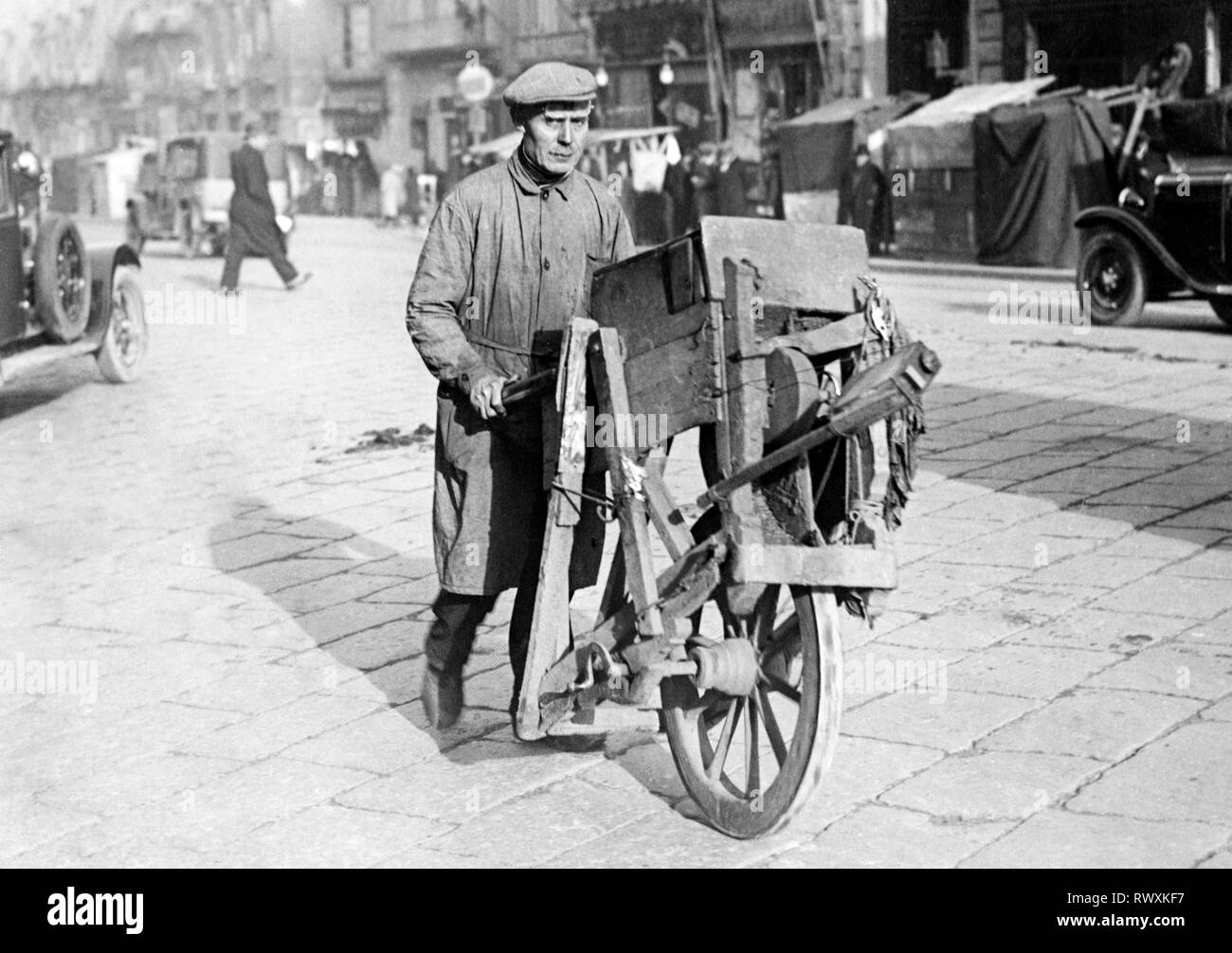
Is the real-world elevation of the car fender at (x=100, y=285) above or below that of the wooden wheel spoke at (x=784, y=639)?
above

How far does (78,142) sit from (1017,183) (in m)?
58.4

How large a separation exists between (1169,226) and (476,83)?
105 feet

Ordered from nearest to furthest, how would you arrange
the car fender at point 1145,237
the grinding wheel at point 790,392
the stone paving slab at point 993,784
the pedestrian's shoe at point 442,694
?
the grinding wheel at point 790,392 < the stone paving slab at point 993,784 < the pedestrian's shoe at point 442,694 < the car fender at point 1145,237

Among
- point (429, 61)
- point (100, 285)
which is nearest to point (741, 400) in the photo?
point (100, 285)

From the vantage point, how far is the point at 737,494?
13.0 feet

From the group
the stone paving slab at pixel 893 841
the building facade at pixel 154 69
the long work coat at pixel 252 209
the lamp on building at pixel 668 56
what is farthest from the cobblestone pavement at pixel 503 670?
the building facade at pixel 154 69

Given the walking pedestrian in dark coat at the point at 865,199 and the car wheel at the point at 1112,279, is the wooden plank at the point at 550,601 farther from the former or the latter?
the walking pedestrian in dark coat at the point at 865,199

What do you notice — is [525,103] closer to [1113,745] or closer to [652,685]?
[652,685]

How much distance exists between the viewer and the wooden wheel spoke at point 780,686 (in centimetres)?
407

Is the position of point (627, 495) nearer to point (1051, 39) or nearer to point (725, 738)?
point (725, 738)

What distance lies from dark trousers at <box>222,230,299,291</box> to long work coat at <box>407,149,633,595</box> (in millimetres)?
15124

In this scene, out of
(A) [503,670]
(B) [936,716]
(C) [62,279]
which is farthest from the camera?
(C) [62,279]

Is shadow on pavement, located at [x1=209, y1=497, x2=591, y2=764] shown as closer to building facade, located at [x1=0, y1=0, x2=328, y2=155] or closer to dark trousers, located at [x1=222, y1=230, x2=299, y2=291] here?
dark trousers, located at [x1=222, y1=230, x2=299, y2=291]

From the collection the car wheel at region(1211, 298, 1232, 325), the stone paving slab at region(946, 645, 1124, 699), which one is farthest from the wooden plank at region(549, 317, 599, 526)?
the car wheel at region(1211, 298, 1232, 325)
